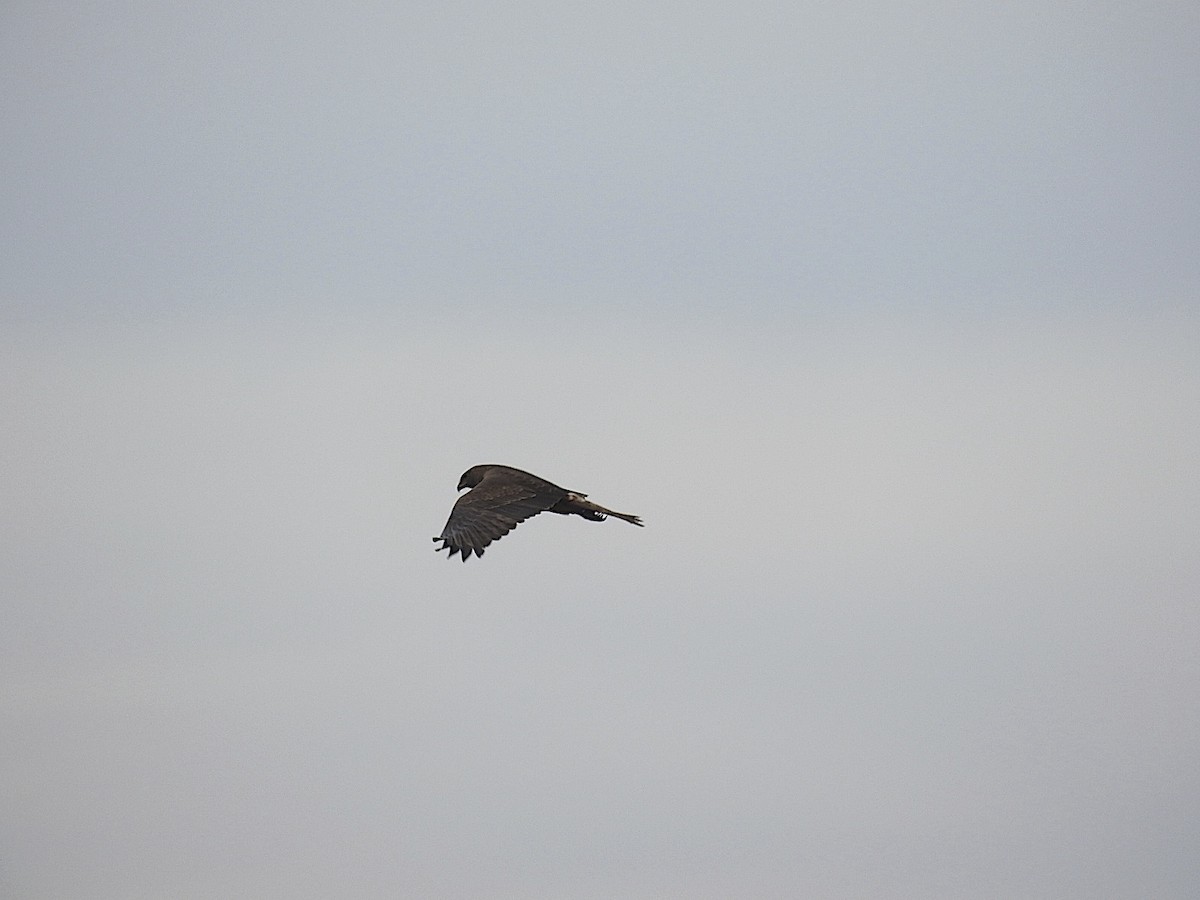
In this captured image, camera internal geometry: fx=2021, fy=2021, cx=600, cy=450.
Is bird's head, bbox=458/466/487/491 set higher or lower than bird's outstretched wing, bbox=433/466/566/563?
higher

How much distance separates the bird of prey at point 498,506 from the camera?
99.9ft

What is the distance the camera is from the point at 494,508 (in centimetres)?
3169

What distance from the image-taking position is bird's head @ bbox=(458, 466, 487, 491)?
34.8m

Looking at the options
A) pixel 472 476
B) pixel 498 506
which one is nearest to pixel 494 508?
pixel 498 506

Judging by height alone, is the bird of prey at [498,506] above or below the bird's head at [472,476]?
below

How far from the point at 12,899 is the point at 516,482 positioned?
73.2m

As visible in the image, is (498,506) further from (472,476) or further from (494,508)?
(472,476)

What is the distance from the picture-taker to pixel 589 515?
111 ft

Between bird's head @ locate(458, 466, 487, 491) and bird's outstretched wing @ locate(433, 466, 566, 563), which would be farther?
bird's head @ locate(458, 466, 487, 491)

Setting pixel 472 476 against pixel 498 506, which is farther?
pixel 472 476

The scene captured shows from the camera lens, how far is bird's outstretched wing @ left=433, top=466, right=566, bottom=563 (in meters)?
30.3

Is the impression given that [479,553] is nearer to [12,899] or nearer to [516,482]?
[516,482]

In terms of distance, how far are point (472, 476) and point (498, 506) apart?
10.7 feet

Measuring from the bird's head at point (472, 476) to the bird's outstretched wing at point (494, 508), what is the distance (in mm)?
691
